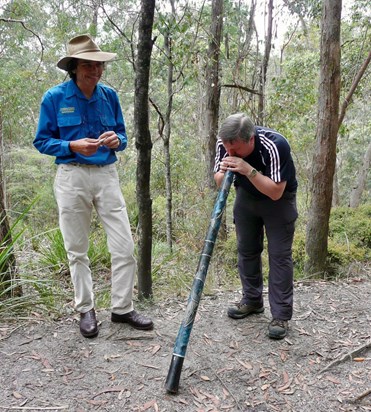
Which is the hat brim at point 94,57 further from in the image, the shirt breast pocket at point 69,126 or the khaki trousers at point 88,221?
the khaki trousers at point 88,221

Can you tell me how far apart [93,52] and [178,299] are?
231 centimetres

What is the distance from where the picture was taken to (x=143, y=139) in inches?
128

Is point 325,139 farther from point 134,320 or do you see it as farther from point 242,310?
point 134,320

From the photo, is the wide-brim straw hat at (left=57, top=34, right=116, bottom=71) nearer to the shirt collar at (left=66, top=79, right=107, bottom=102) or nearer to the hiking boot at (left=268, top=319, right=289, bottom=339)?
the shirt collar at (left=66, top=79, right=107, bottom=102)

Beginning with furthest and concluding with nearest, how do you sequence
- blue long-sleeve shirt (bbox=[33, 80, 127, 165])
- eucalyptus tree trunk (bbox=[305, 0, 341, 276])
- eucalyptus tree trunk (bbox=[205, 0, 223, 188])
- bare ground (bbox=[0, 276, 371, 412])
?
eucalyptus tree trunk (bbox=[205, 0, 223, 188])
eucalyptus tree trunk (bbox=[305, 0, 341, 276])
blue long-sleeve shirt (bbox=[33, 80, 127, 165])
bare ground (bbox=[0, 276, 371, 412])

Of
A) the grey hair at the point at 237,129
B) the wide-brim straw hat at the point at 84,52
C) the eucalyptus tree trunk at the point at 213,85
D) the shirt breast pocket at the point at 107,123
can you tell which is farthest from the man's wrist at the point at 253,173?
the eucalyptus tree trunk at the point at 213,85

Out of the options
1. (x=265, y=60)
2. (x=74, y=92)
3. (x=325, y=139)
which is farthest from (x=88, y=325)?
(x=265, y=60)

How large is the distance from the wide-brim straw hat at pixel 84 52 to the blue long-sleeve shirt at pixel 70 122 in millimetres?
190

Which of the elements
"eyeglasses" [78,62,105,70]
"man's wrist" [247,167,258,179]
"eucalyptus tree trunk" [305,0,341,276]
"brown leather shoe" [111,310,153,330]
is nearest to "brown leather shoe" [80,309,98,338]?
"brown leather shoe" [111,310,153,330]

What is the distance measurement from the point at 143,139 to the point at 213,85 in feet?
13.8

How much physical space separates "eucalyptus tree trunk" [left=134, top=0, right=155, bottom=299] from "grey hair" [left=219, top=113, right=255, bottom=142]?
755 millimetres

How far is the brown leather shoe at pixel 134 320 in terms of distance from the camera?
3.19m

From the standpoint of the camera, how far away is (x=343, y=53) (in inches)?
365

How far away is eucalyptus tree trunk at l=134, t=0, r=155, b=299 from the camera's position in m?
3.00
